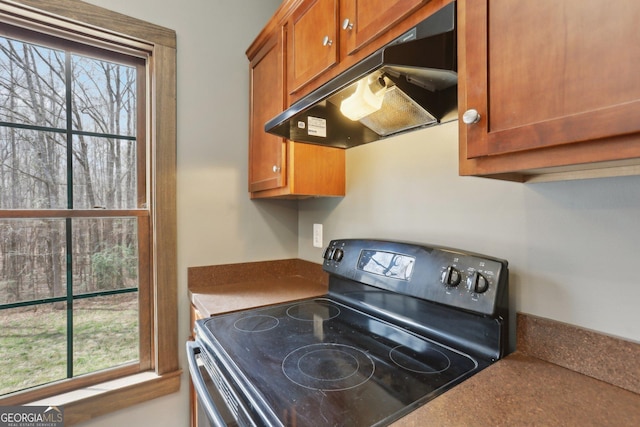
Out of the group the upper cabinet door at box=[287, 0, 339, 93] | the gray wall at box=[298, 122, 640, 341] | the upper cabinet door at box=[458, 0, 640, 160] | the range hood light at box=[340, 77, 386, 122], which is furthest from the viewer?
the upper cabinet door at box=[287, 0, 339, 93]

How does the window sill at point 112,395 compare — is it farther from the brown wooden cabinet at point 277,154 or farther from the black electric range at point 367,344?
the brown wooden cabinet at point 277,154

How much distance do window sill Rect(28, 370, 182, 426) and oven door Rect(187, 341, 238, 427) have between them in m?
0.54

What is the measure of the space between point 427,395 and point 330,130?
0.98 metres

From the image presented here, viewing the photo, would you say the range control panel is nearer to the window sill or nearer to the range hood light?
the range hood light

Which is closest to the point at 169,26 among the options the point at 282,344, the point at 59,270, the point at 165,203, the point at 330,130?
the point at 165,203

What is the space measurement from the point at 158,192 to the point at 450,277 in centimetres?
136

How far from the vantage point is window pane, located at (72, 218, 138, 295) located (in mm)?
1363

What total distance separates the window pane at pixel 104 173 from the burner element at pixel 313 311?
99cm

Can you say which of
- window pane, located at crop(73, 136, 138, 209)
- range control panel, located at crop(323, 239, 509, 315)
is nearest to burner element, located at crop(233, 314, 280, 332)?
range control panel, located at crop(323, 239, 509, 315)

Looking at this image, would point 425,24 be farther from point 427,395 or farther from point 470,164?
point 427,395

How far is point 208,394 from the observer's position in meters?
0.84

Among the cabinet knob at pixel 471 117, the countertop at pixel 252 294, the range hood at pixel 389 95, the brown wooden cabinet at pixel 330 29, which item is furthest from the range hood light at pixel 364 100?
the countertop at pixel 252 294

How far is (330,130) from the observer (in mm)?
1234

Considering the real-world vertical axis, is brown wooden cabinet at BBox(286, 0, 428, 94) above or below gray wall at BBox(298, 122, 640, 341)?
above
